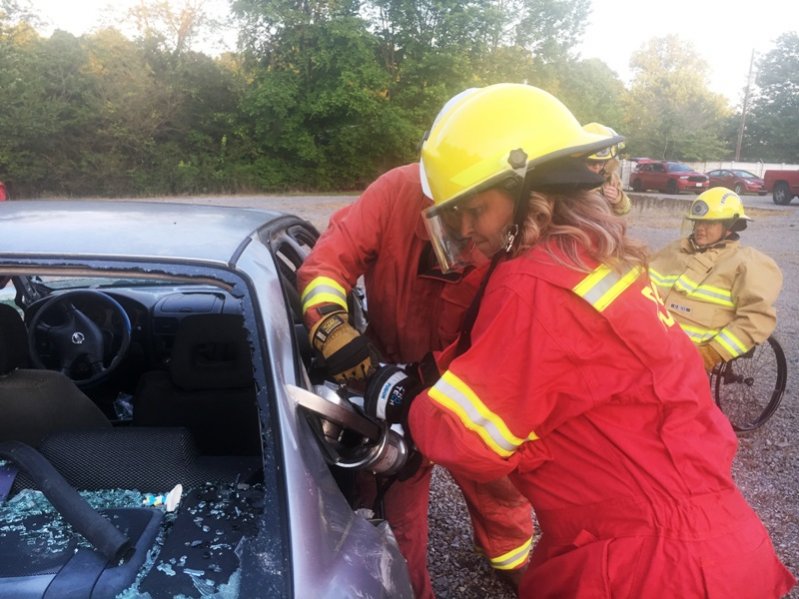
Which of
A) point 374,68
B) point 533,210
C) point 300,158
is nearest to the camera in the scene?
point 533,210

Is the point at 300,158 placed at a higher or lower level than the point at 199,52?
lower

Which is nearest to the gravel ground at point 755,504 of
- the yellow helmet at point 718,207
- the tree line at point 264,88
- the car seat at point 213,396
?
the car seat at point 213,396

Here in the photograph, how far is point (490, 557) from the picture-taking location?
103 inches

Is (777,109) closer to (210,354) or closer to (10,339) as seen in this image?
(210,354)

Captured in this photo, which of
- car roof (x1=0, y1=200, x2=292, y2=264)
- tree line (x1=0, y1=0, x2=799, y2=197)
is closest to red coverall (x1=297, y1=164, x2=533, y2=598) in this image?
car roof (x1=0, y1=200, x2=292, y2=264)

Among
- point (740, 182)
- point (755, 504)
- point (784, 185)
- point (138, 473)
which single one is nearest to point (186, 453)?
A: point (138, 473)

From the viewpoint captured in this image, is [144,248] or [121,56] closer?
[144,248]

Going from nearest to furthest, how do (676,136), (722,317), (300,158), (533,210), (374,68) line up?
1. (533,210)
2. (722,317)
3. (374,68)
4. (300,158)
5. (676,136)

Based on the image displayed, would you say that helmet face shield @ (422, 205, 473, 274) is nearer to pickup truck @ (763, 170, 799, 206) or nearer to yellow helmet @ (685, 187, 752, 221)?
yellow helmet @ (685, 187, 752, 221)

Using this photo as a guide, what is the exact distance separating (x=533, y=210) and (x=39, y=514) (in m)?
1.36

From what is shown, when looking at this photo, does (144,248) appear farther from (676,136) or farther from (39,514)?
(676,136)

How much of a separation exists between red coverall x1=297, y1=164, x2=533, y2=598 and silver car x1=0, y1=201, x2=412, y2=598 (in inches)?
10.1

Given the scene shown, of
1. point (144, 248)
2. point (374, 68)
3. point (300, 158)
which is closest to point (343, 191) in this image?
point (300, 158)

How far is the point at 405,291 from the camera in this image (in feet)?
7.64
